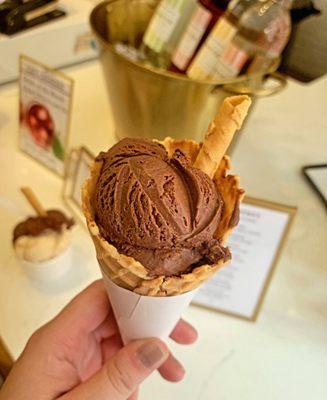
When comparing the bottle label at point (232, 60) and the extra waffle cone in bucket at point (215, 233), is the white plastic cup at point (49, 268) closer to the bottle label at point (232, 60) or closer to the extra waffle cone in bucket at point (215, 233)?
the extra waffle cone in bucket at point (215, 233)

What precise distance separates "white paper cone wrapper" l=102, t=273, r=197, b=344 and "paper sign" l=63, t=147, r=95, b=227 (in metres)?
0.34

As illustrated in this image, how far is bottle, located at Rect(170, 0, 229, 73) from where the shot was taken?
99cm

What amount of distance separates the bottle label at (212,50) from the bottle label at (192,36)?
0.02m

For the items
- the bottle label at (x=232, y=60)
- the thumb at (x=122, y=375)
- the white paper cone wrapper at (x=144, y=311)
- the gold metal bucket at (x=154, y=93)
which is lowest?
the thumb at (x=122, y=375)

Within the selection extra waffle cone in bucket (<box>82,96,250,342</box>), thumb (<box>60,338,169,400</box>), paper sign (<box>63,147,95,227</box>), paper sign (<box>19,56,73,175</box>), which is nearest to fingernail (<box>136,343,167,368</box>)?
thumb (<box>60,338,169,400</box>)

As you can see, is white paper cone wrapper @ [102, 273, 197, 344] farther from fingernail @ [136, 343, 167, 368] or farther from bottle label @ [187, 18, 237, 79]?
bottle label @ [187, 18, 237, 79]

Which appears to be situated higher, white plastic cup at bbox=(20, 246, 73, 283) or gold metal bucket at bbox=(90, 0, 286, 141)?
gold metal bucket at bbox=(90, 0, 286, 141)

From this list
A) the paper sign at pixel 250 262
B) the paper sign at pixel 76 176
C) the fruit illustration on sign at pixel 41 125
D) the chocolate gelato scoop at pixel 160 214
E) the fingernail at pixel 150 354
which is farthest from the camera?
the fruit illustration on sign at pixel 41 125

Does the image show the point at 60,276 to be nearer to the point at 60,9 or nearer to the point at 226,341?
the point at 226,341

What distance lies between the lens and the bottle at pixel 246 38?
95cm

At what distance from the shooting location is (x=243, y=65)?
3.14 feet

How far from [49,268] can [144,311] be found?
304 millimetres

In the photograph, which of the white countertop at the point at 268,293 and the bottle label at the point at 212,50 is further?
the bottle label at the point at 212,50

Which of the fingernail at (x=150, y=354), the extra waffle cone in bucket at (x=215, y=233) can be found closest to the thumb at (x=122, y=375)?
→ the fingernail at (x=150, y=354)
